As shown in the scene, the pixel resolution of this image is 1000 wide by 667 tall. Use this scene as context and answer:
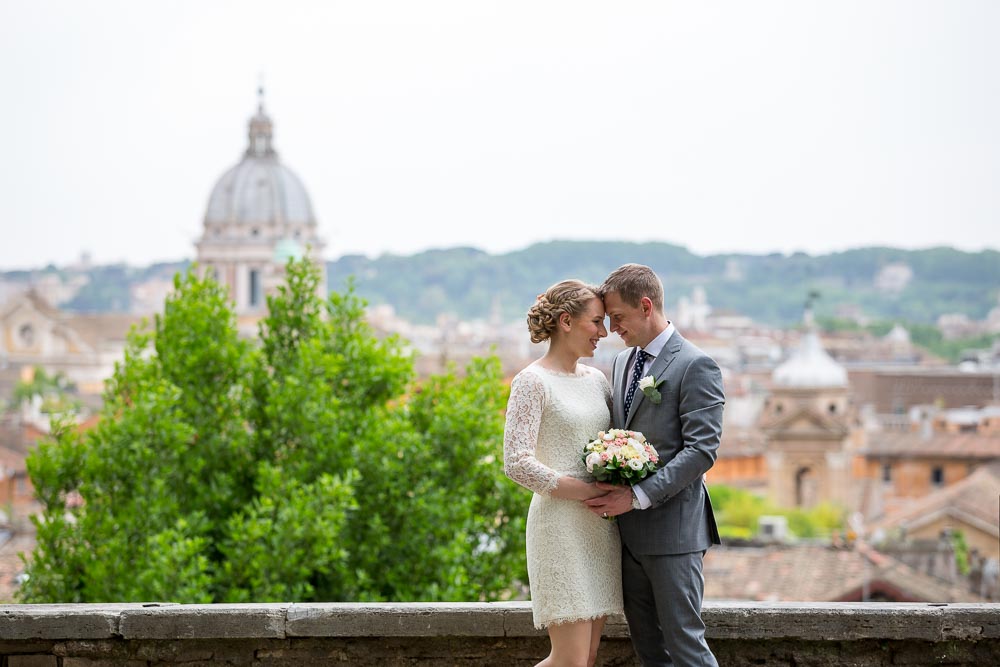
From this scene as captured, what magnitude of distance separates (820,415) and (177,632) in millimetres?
50334

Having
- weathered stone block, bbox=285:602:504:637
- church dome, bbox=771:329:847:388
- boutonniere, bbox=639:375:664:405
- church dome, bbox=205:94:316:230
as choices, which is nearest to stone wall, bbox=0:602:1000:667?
weathered stone block, bbox=285:602:504:637

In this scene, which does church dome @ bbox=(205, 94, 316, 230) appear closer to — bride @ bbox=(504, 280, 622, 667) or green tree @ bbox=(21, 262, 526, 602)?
green tree @ bbox=(21, 262, 526, 602)

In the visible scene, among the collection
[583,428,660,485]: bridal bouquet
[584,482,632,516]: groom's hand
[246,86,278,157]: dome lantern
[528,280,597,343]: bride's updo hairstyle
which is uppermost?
[246,86,278,157]: dome lantern

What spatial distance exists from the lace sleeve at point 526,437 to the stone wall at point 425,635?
3.07 feet

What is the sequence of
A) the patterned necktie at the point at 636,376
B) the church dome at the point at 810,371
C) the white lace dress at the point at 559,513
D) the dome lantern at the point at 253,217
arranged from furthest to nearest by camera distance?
the dome lantern at the point at 253,217
the church dome at the point at 810,371
the patterned necktie at the point at 636,376
the white lace dress at the point at 559,513

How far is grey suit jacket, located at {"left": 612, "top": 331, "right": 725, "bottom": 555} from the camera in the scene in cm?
369

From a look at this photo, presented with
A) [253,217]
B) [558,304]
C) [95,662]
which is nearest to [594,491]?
[558,304]

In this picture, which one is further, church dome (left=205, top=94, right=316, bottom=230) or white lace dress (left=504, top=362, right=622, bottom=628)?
church dome (left=205, top=94, right=316, bottom=230)

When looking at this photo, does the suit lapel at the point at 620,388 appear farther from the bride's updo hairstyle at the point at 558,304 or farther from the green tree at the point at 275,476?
the green tree at the point at 275,476

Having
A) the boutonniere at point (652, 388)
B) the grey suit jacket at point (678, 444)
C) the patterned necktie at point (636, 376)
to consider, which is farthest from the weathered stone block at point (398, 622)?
the boutonniere at point (652, 388)

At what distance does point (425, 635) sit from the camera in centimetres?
450

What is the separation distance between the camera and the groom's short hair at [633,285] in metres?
3.79

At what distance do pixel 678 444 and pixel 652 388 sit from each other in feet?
0.57

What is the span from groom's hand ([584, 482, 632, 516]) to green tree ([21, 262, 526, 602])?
496 centimetres
